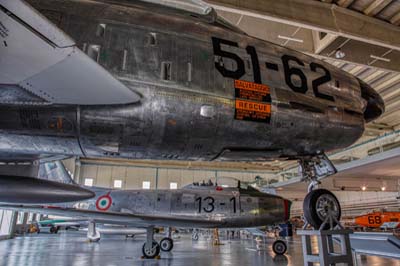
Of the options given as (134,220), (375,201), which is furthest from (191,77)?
(375,201)

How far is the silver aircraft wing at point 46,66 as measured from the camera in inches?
58.4

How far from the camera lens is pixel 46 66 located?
1.82m

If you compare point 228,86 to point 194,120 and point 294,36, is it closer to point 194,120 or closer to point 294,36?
point 194,120

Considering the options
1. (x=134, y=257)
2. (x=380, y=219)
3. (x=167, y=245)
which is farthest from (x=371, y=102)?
(x=380, y=219)

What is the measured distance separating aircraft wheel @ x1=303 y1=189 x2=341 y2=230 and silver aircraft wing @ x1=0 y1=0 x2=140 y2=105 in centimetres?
244

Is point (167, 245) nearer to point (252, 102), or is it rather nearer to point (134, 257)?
point (134, 257)

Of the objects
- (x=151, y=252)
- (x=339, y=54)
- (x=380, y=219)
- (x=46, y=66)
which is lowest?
(x=151, y=252)

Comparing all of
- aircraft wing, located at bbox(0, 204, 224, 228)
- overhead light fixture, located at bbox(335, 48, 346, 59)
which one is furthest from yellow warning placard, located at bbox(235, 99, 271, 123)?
overhead light fixture, located at bbox(335, 48, 346, 59)

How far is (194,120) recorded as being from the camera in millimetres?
2467

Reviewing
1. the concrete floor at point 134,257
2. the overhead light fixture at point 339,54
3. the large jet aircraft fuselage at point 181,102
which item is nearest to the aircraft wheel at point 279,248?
the concrete floor at point 134,257

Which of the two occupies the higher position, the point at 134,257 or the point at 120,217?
the point at 120,217

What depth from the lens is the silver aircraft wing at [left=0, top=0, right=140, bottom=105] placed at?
1.48 metres

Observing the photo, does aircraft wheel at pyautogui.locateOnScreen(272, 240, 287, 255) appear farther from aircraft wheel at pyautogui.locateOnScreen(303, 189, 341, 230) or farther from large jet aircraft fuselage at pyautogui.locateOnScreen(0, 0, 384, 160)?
large jet aircraft fuselage at pyautogui.locateOnScreen(0, 0, 384, 160)

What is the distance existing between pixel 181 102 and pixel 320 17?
7.21 meters
